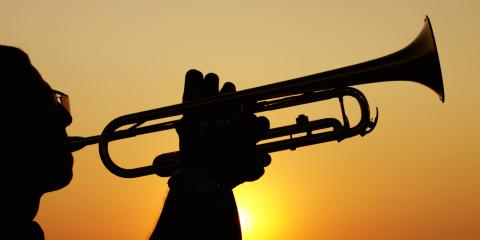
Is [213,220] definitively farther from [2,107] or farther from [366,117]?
[366,117]

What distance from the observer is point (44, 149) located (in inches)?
96.9

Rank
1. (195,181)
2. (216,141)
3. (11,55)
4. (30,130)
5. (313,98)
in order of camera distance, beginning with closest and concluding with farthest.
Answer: (30,130)
(11,55)
(195,181)
(216,141)
(313,98)

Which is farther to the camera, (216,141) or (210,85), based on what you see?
(210,85)

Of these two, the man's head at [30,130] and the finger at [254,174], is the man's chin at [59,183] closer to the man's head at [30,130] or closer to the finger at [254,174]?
the man's head at [30,130]

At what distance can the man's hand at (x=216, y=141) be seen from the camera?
3047mm

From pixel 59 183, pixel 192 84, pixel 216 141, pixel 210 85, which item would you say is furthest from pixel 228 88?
pixel 59 183

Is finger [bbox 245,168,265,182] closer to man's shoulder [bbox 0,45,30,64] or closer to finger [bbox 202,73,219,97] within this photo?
finger [bbox 202,73,219,97]

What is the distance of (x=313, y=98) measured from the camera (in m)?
3.99

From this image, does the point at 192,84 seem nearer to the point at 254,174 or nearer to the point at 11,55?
the point at 254,174

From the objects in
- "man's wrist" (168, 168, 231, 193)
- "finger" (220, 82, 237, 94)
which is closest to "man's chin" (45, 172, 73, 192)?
"man's wrist" (168, 168, 231, 193)

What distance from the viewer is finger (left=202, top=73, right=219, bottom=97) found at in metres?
3.35

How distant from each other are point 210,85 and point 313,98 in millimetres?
1042

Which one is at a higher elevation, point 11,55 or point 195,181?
point 11,55

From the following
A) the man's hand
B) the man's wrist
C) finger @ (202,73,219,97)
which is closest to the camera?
the man's wrist
